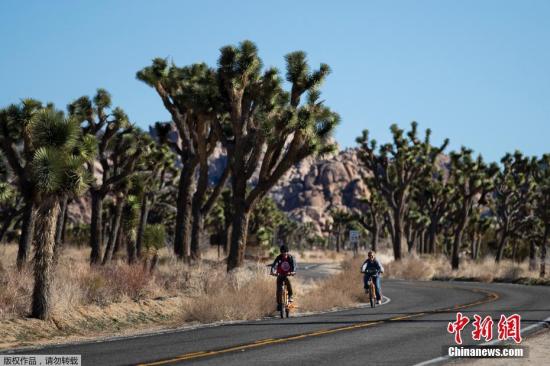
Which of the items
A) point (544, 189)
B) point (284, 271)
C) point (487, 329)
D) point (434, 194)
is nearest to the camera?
point (487, 329)

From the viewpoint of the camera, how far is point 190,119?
2881 centimetres

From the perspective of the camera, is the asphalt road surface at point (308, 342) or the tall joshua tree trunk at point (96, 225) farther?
the tall joshua tree trunk at point (96, 225)

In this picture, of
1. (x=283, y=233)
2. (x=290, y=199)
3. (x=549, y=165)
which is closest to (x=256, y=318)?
(x=549, y=165)

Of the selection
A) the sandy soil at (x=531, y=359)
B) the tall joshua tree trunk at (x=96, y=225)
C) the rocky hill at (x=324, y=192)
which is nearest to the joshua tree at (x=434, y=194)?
the tall joshua tree trunk at (x=96, y=225)

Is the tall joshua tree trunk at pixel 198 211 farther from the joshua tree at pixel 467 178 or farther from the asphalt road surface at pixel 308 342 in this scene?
the joshua tree at pixel 467 178

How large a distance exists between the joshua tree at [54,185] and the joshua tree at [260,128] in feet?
28.8

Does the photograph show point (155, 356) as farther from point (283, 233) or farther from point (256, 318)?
point (283, 233)

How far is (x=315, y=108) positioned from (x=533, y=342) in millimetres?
13516

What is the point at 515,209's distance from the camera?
5122 cm

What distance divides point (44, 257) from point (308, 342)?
685cm

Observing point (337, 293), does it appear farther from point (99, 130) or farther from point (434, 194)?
point (434, 194)

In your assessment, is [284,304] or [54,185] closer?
[54,185]

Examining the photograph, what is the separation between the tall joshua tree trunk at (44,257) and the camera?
15477 millimetres

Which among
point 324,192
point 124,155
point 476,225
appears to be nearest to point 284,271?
point 124,155
